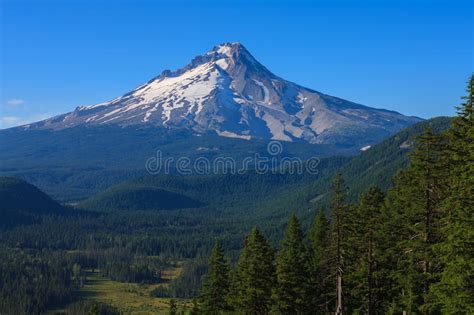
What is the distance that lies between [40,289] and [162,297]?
3267 cm

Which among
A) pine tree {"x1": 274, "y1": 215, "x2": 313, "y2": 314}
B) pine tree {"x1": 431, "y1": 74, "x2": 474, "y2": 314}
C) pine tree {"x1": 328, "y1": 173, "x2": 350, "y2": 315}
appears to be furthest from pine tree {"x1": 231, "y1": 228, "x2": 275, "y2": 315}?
pine tree {"x1": 431, "y1": 74, "x2": 474, "y2": 314}

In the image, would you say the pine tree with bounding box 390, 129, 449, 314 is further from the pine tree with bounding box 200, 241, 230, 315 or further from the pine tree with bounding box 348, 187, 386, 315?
the pine tree with bounding box 200, 241, 230, 315

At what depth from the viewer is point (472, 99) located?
33.5m

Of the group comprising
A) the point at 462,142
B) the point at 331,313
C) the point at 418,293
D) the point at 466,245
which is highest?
the point at 462,142

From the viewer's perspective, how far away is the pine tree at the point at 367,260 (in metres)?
42.2

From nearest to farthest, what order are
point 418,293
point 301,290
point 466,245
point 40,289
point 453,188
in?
point 466,245 < point 453,188 < point 418,293 < point 301,290 < point 40,289

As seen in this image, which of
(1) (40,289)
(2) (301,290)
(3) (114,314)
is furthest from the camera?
(1) (40,289)

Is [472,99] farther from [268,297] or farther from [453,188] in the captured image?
[268,297]

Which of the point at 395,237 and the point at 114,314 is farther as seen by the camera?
the point at 114,314

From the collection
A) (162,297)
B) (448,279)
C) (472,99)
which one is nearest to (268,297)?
(448,279)

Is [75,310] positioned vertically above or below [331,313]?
below

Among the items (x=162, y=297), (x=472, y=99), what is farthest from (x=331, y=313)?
(x=162, y=297)

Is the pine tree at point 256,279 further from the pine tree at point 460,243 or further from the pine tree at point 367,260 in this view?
the pine tree at point 460,243

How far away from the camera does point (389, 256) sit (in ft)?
141
